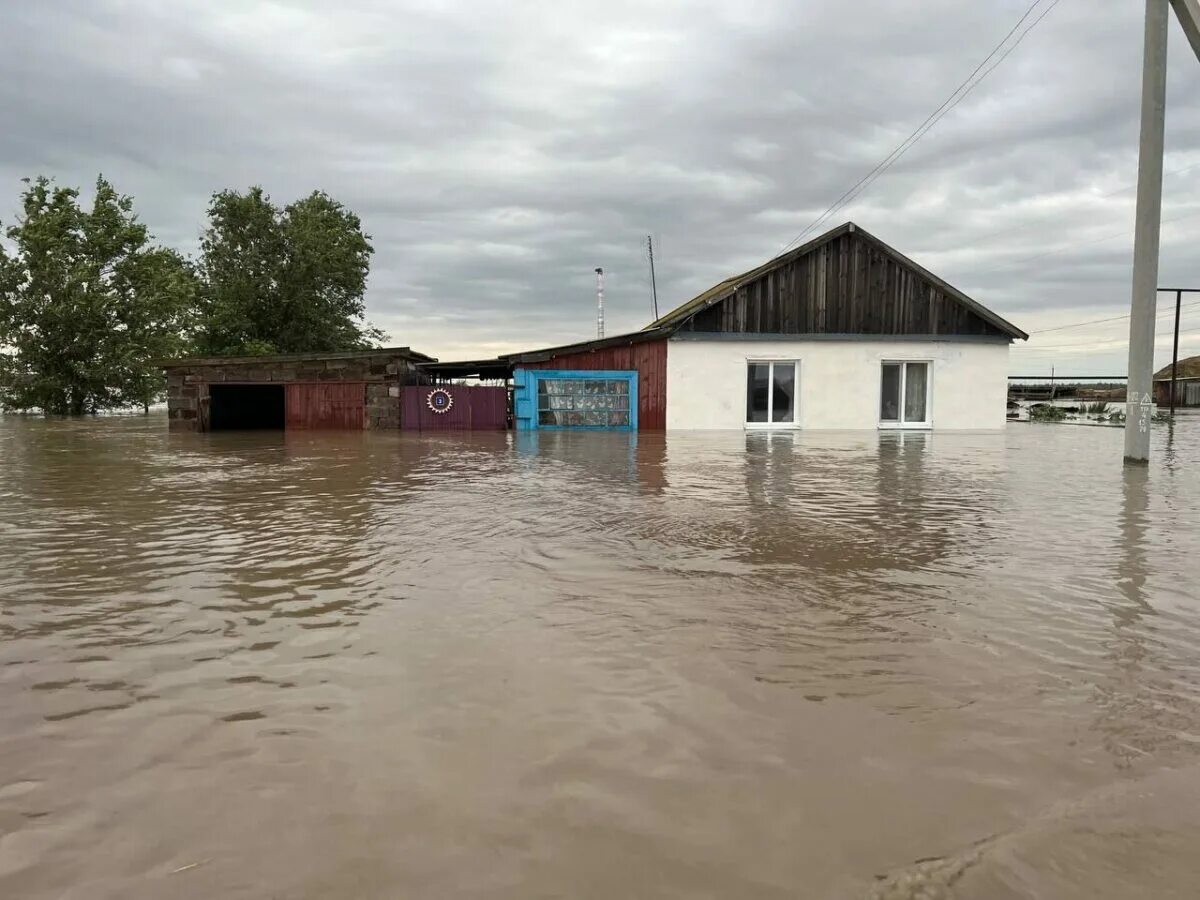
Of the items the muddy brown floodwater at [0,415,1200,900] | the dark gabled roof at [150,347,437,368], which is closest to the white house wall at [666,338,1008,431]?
the dark gabled roof at [150,347,437,368]

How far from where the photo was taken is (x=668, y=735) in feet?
9.26

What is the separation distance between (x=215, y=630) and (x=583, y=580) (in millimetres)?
2168

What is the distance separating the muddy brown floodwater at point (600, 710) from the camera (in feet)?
6.86

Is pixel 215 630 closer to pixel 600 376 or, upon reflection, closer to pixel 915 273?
pixel 600 376

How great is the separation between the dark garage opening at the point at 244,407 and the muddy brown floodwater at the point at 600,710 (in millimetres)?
20526

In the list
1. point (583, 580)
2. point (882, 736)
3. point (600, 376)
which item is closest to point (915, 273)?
point (600, 376)

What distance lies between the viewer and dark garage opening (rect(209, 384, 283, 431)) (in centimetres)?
2592

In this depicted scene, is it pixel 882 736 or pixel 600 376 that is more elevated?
pixel 600 376

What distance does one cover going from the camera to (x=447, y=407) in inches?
969

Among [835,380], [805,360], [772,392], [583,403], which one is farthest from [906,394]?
[583,403]

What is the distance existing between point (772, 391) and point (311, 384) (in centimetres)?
1486

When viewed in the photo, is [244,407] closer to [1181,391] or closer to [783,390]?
[783,390]

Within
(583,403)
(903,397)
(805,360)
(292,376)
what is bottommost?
(583,403)

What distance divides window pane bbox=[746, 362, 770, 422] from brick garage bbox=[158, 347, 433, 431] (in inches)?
438
